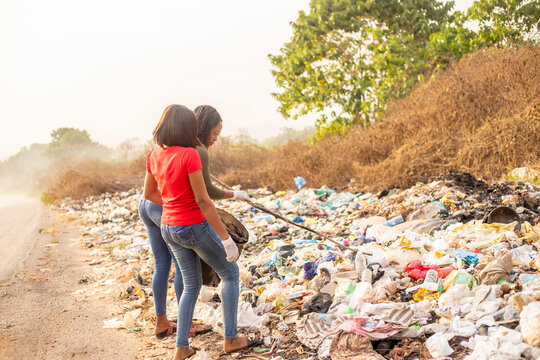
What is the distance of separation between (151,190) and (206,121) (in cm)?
61

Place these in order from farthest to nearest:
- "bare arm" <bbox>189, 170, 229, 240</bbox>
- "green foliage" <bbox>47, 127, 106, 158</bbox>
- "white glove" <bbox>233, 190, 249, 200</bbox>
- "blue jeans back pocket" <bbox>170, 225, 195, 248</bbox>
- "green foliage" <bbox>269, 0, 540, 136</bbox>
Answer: "green foliage" <bbox>47, 127, 106, 158</bbox>
"green foliage" <bbox>269, 0, 540, 136</bbox>
"white glove" <bbox>233, 190, 249, 200</bbox>
"blue jeans back pocket" <bbox>170, 225, 195, 248</bbox>
"bare arm" <bbox>189, 170, 229, 240</bbox>

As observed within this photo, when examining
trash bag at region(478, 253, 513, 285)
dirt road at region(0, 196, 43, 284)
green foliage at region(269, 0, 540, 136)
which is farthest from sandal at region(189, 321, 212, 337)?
green foliage at region(269, 0, 540, 136)

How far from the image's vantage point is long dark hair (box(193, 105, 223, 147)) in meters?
2.85

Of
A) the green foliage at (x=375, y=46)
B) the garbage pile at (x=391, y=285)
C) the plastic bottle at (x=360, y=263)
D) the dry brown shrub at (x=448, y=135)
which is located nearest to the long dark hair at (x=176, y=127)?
the garbage pile at (x=391, y=285)

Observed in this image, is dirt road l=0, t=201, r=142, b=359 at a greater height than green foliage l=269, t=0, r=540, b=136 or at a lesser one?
lesser

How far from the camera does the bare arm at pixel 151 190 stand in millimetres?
2885

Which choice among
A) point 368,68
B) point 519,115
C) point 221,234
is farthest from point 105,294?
point 368,68

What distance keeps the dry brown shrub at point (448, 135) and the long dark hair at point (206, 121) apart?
6.21 meters

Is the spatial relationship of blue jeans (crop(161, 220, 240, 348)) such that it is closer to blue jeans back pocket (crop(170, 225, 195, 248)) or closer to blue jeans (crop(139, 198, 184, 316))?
blue jeans back pocket (crop(170, 225, 195, 248))

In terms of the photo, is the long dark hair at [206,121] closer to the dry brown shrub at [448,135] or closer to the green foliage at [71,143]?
the dry brown shrub at [448,135]

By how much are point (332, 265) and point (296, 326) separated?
95 centimetres

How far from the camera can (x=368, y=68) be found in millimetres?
13875

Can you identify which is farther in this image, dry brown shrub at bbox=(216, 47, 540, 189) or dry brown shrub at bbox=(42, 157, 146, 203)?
dry brown shrub at bbox=(42, 157, 146, 203)

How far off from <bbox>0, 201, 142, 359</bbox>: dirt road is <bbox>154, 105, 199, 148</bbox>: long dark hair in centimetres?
178
